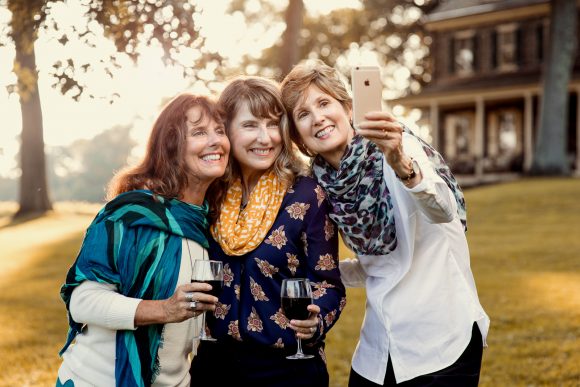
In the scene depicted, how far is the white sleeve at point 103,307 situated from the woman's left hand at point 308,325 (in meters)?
0.68

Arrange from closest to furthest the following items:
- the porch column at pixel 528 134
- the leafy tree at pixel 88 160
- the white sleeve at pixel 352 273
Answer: the white sleeve at pixel 352 273
the porch column at pixel 528 134
the leafy tree at pixel 88 160

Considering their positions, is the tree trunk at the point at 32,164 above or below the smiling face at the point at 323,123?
below

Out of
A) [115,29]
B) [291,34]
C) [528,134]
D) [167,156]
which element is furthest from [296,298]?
[528,134]

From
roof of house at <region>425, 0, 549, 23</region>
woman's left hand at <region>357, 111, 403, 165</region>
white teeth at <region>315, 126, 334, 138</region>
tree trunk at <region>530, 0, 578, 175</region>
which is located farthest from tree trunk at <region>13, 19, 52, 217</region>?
woman's left hand at <region>357, 111, 403, 165</region>

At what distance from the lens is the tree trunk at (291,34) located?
19656mm

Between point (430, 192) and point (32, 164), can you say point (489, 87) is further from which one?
point (430, 192)

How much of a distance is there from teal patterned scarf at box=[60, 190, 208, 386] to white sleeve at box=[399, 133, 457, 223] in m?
1.04

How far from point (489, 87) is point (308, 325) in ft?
80.8

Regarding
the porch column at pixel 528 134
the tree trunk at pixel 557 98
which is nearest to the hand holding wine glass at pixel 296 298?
the tree trunk at pixel 557 98

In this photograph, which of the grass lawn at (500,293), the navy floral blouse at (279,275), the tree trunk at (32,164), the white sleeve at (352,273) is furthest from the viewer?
the tree trunk at (32,164)

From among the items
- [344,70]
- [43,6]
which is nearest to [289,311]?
[43,6]

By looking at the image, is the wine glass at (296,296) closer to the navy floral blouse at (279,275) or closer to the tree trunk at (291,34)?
the navy floral blouse at (279,275)

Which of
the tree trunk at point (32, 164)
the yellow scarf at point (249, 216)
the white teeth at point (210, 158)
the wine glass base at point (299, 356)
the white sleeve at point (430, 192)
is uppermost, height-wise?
the white teeth at point (210, 158)

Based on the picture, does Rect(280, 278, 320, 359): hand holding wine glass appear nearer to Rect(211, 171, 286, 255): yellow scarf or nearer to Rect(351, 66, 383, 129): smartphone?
Rect(211, 171, 286, 255): yellow scarf
